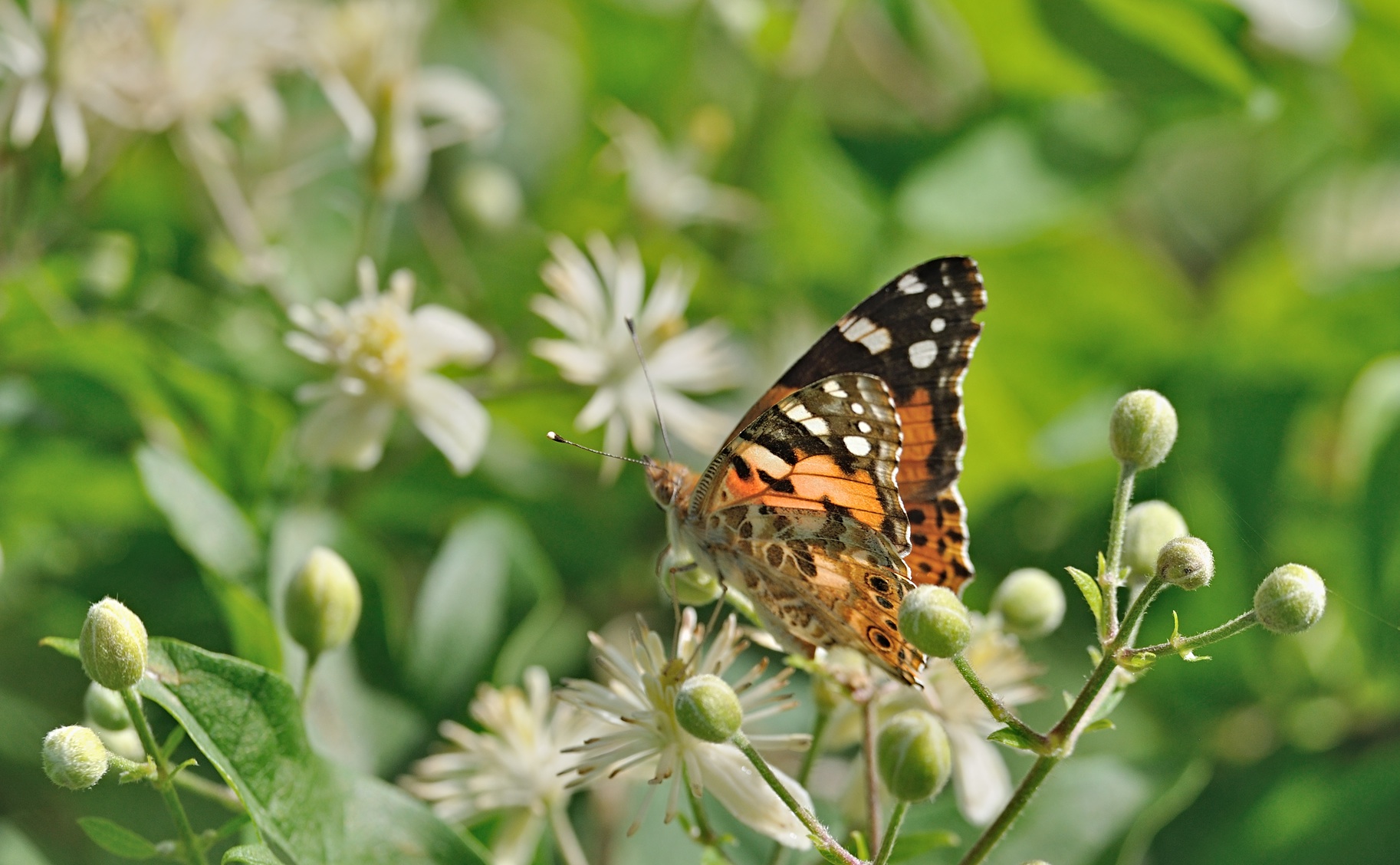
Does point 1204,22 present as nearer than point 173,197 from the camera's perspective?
Yes

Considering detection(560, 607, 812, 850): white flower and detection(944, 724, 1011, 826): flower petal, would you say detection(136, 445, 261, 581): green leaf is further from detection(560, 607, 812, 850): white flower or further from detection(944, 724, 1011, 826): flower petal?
detection(944, 724, 1011, 826): flower petal

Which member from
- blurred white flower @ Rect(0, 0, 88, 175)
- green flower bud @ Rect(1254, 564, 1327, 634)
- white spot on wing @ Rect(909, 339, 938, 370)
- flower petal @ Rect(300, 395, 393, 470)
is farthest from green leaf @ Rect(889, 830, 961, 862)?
blurred white flower @ Rect(0, 0, 88, 175)

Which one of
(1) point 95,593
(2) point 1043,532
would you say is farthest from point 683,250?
(1) point 95,593

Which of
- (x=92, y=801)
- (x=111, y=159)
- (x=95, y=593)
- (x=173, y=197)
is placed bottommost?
(x=92, y=801)

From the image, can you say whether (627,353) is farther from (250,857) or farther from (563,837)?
(250,857)

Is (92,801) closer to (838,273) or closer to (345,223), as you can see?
(345,223)

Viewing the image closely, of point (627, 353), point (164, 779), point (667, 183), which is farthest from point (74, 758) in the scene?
point (667, 183)
